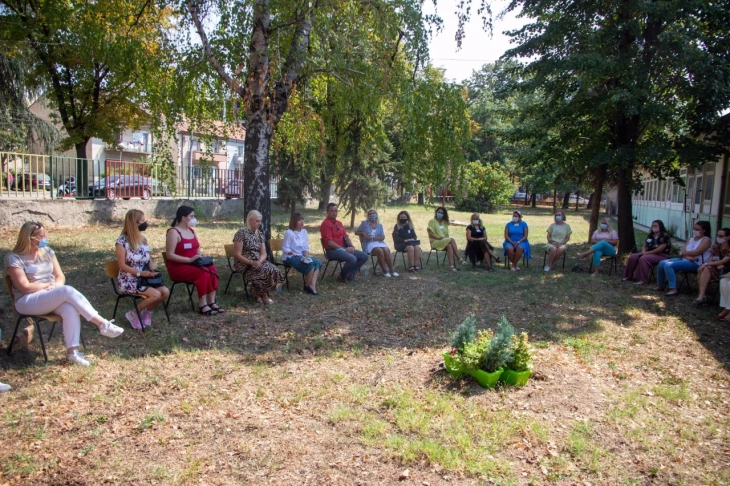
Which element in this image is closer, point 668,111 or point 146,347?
point 146,347

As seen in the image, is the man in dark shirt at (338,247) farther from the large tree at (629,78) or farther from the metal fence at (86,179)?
the large tree at (629,78)

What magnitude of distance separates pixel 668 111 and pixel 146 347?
1004 centimetres

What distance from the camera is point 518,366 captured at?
15.1 ft

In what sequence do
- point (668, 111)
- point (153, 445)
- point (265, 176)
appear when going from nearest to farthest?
point (153, 445) → point (265, 176) → point (668, 111)

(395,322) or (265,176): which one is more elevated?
(265,176)

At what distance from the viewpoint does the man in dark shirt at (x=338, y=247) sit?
8875 millimetres

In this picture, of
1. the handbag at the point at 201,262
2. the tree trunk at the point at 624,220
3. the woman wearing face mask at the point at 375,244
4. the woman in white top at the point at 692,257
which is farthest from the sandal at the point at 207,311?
the tree trunk at the point at 624,220

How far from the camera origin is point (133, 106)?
16.8 metres

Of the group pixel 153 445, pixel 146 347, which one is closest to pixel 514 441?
pixel 153 445

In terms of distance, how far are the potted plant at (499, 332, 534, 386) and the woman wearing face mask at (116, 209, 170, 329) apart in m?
3.80

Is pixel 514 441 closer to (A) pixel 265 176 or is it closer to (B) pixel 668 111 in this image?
(A) pixel 265 176

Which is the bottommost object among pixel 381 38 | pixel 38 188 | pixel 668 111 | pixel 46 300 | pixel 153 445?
pixel 153 445

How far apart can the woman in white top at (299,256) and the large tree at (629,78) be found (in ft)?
20.8

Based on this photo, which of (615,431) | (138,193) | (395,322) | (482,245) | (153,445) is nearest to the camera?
(153,445)
